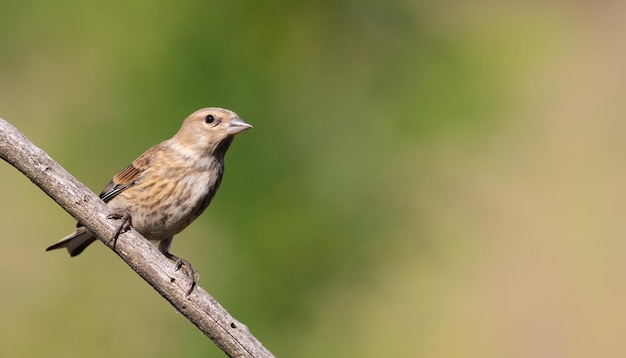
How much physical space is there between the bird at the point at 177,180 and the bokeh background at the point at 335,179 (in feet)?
5.95

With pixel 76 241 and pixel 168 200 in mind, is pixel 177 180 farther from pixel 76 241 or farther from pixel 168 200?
pixel 76 241

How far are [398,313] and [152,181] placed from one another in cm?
339

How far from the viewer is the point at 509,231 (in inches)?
344

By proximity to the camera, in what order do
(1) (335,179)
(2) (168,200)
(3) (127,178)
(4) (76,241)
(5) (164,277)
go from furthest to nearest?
(1) (335,179) < (4) (76,241) < (3) (127,178) < (2) (168,200) < (5) (164,277)

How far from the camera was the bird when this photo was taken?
4086 mm

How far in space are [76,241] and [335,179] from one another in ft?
8.92

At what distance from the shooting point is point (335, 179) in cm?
675

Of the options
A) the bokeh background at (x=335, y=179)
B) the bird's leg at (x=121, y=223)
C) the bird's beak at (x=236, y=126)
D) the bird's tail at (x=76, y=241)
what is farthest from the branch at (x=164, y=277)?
the bokeh background at (x=335, y=179)

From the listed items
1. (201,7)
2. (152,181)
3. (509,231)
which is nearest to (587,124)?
(509,231)

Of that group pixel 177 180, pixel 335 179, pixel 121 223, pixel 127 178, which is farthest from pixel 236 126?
pixel 335 179

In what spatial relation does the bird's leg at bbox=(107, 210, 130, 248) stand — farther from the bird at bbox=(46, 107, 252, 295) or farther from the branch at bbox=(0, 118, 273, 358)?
the bird at bbox=(46, 107, 252, 295)

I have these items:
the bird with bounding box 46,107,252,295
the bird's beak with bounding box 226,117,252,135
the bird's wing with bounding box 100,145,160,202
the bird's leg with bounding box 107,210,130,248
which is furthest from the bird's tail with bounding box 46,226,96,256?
the bird's leg with bounding box 107,210,130,248

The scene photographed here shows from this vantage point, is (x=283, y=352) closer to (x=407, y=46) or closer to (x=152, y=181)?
(x=152, y=181)

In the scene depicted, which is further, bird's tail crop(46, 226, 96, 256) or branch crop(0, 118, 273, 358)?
bird's tail crop(46, 226, 96, 256)
